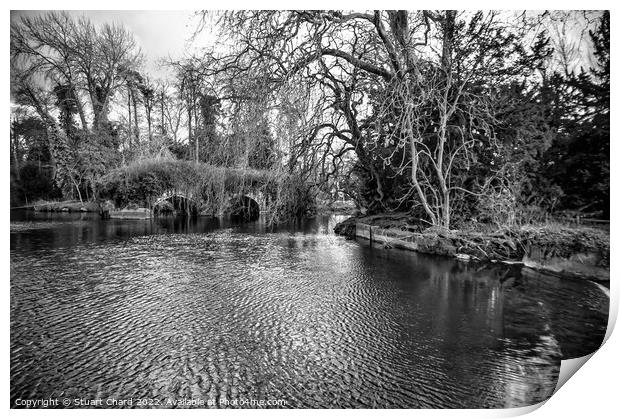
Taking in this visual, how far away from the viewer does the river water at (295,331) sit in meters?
2.30

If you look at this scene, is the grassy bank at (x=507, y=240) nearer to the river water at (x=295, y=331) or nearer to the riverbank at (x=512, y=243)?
the riverbank at (x=512, y=243)

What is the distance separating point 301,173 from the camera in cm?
863

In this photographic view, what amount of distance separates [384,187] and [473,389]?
28.9 ft

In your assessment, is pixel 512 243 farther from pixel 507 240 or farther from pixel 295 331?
pixel 295 331

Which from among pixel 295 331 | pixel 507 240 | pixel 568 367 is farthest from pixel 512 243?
pixel 295 331

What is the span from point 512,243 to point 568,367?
3676mm

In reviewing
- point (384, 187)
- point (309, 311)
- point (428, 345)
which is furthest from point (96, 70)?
point (384, 187)

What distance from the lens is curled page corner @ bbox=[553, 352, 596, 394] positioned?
2.57 meters

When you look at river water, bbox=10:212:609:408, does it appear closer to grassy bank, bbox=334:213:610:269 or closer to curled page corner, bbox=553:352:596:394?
curled page corner, bbox=553:352:596:394

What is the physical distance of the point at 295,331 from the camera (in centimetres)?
318

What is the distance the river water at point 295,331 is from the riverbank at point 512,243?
346 millimetres

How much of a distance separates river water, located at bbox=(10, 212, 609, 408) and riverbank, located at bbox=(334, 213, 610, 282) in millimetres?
346

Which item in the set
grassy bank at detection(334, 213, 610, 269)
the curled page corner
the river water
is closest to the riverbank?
grassy bank at detection(334, 213, 610, 269)

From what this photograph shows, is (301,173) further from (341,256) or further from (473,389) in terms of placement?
(473,389)
